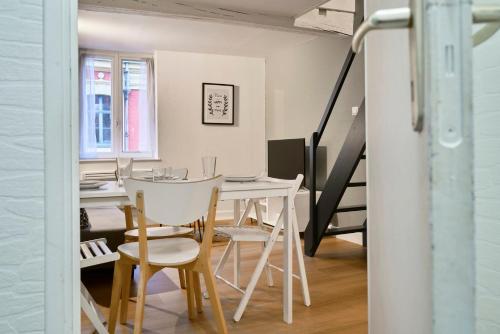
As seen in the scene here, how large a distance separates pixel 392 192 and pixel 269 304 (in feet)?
6.71

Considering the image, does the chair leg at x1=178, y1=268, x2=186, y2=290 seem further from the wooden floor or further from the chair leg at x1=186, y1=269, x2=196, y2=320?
the chair leg at x1=186, y1=269, x2=196, y2=320

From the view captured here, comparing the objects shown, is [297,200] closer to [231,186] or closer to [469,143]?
[231,186]

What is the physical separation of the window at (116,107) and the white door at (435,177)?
5.46 metres

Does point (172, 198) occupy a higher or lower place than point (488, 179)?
lower

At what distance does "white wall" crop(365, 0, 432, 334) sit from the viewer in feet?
2.31

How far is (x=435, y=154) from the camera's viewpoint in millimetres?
355

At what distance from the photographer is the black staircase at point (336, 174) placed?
3445 millimetres

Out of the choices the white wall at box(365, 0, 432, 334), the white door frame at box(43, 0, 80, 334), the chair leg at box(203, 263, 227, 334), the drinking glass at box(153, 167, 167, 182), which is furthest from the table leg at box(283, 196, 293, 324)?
the white door frame at box(43, 0, 80, 334)

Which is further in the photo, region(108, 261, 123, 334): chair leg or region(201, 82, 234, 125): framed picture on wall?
region(201, 82, 234, 125): framed picture on wall

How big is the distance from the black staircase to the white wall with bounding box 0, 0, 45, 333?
2844mm

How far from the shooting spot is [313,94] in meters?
5.22

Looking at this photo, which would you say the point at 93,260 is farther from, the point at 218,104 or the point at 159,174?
the point at 218,104

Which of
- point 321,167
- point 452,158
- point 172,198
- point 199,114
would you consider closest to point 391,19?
point 452,158

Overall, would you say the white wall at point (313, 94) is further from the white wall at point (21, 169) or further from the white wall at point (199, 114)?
the white wall at point (21, 169)
